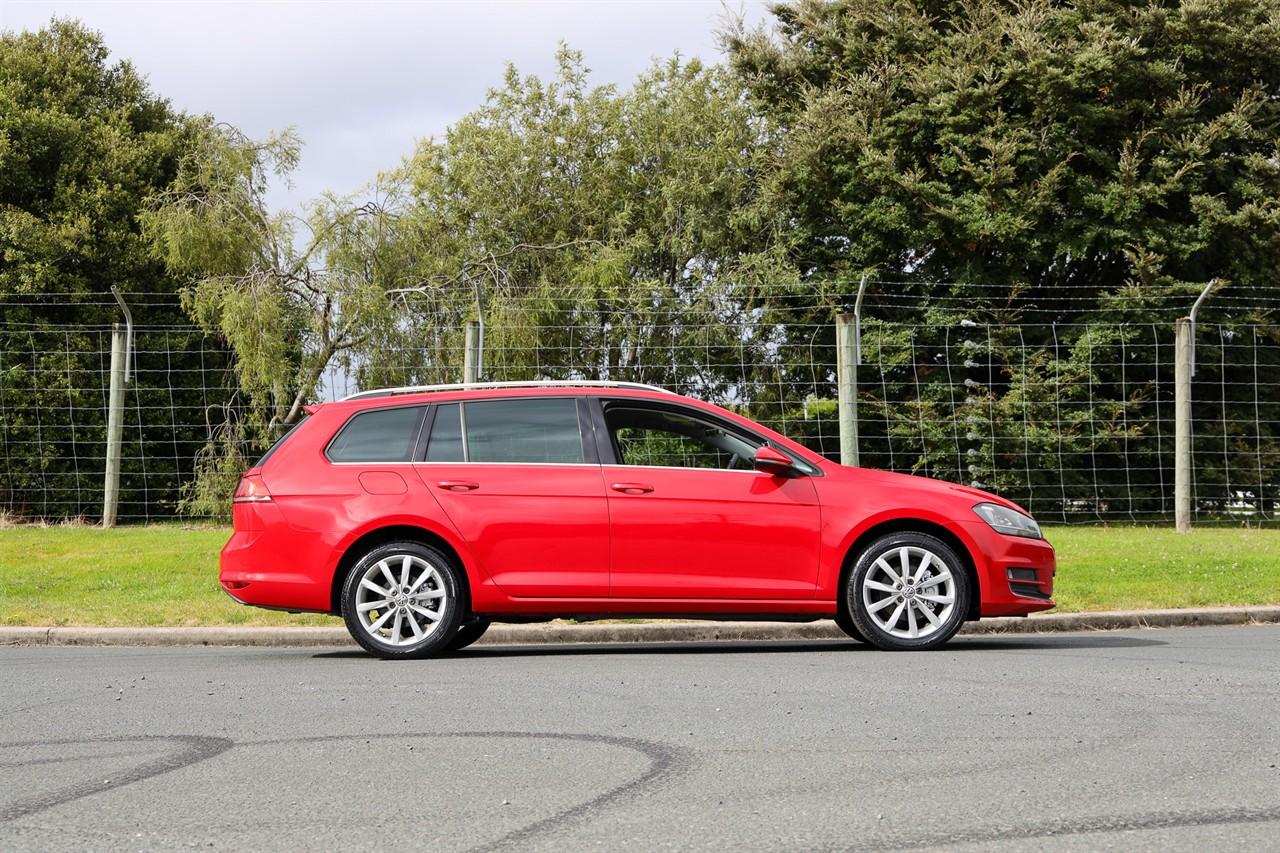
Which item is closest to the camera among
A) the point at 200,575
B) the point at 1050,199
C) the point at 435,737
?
the point at 435,737

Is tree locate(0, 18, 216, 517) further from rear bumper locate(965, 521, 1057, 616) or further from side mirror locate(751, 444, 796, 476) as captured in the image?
rear bumper locate(965, 521, 1057, 616)

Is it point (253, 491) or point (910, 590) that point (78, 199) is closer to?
point (253, 491)

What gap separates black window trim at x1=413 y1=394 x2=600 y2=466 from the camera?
941 centimetres

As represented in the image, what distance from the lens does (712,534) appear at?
30.1 ft

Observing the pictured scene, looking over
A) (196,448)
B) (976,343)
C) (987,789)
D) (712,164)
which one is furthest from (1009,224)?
(987,789)

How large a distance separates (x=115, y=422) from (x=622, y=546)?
437 inches

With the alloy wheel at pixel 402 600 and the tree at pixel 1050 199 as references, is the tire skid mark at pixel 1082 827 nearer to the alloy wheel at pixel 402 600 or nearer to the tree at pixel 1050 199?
the alloy wheel at pixel 402 600

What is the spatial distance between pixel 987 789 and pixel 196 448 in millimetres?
21238

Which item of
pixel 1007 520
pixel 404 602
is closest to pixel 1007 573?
pixel 1007 520

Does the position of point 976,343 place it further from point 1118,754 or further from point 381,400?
point 1118,754

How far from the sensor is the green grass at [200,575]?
1107 cm

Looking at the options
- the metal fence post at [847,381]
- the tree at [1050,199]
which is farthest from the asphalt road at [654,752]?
the tree at [1050,199]

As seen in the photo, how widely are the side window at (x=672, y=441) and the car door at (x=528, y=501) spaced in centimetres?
24

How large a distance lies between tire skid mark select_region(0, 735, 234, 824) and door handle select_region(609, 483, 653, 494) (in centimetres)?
360
